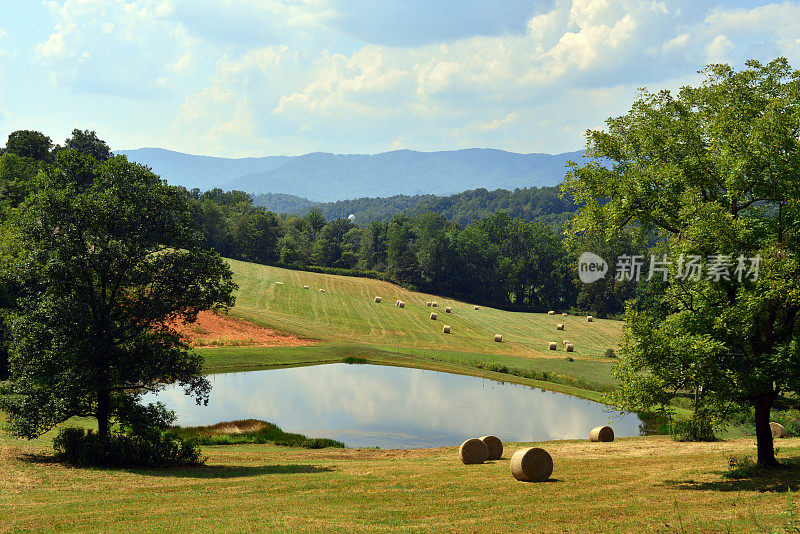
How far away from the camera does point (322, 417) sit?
44.9 m

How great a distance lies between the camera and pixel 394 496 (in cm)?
2039

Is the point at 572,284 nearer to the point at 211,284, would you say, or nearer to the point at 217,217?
the point at 217,217

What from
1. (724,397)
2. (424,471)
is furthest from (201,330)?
(724,397)

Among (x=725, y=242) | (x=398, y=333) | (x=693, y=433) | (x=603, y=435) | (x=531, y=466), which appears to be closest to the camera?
(x=725, y=242)

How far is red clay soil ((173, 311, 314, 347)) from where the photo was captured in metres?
68.0

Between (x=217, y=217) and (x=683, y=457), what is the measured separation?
145773mm

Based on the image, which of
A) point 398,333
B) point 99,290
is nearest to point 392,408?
point 99,290

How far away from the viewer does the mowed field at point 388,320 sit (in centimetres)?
8388

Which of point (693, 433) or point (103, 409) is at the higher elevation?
point (103, 409)

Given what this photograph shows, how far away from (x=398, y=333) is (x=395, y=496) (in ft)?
222

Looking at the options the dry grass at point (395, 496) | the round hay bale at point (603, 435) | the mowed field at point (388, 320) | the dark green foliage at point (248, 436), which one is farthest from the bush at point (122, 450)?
the mowed field at point (388, 320)

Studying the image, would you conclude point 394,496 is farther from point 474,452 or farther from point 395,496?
point 474,452

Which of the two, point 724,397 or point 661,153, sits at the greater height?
point 661,153

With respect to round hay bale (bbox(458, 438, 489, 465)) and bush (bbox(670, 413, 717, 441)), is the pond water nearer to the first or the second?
bush (bbox(670, 413, 717, 441))
